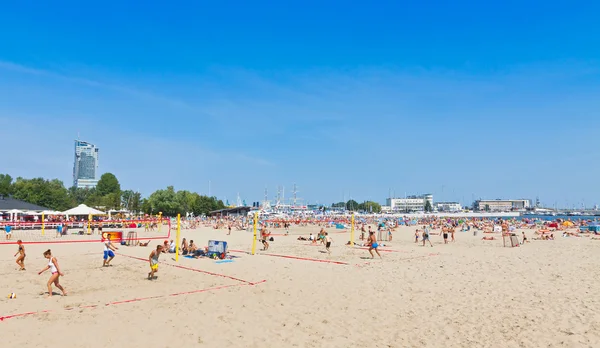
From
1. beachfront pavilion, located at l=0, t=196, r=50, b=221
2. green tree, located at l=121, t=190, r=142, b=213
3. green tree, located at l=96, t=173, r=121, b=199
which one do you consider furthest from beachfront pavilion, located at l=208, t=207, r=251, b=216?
beachfront pavilion, located at l=0, t=196, r=50, b=221

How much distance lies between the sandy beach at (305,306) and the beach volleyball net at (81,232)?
9.11m

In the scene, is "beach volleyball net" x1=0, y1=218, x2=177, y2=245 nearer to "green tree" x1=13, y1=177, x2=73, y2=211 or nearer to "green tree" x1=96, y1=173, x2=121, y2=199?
"green tree" x1=13, y1=177, x2=73, y2=211

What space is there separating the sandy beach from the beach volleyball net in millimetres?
9112

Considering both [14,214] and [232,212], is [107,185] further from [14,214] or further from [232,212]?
[14,214]

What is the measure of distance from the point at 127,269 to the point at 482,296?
37.0ft

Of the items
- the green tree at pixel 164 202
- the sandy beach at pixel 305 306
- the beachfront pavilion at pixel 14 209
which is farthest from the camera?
the green tree at pixel 164 202

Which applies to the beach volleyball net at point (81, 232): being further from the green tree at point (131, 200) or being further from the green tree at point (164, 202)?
the green tree at point (131, 200)

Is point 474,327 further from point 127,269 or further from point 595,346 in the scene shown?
point 127,269

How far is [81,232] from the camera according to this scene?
3331 cm

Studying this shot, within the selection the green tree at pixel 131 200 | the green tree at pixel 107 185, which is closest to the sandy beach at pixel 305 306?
the green tree at pixel 131 200

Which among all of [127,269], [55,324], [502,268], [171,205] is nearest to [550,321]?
[502,268]

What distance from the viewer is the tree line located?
68.2 metres

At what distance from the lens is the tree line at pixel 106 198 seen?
68.2m

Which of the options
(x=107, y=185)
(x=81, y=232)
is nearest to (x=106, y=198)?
(x=107, y=185)
